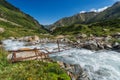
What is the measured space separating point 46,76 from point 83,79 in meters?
2.80

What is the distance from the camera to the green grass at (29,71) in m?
11.4

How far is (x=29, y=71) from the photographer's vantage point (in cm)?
1245

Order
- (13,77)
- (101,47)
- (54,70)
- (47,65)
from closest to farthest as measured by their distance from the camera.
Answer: (13,77) → (54,70) → (47,65) → (101,47)

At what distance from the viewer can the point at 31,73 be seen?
12.1m

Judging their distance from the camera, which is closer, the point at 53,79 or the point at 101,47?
the point at 53,79

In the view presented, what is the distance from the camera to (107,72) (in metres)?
16.3

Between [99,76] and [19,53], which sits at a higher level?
[19,53]

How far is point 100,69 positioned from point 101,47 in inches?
627

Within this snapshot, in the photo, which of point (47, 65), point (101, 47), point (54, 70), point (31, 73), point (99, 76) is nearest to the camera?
point (31, 73)

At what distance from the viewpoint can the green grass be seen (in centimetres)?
1142

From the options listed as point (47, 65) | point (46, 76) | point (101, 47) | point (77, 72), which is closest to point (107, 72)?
point (77, 72)

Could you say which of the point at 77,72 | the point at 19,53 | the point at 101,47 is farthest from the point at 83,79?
the point at 101,47

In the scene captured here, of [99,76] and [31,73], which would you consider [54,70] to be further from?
[99,76]

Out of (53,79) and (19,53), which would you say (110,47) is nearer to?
(19,53)
